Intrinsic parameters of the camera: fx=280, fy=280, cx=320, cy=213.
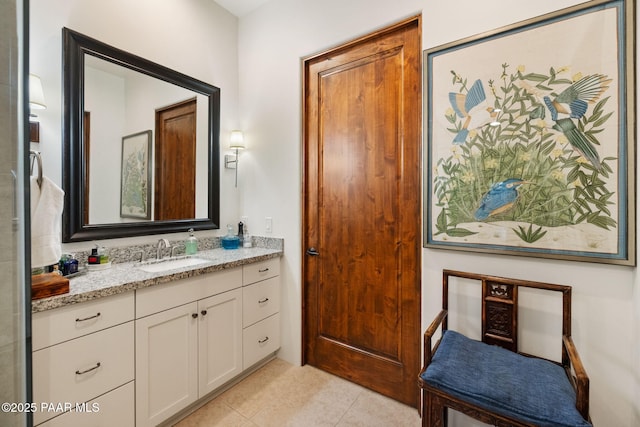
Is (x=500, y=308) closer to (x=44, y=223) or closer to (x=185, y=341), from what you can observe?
(x=185, y=341)

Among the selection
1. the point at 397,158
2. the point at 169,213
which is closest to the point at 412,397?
the point at 397,158

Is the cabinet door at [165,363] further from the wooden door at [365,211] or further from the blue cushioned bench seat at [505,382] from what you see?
the blue cushioned bench seat at [505,382]

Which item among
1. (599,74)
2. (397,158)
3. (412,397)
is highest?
(599,74)

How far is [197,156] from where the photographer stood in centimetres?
226

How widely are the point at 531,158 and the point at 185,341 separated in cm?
207

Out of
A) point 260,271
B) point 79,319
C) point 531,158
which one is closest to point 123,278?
point 79,319

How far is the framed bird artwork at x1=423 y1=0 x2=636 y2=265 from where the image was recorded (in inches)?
45.9

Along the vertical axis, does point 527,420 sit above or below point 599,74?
below

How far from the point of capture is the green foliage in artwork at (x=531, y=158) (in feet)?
3.97

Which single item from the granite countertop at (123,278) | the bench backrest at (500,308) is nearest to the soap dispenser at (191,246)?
the granite countertop at (123,278)

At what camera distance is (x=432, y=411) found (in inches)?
45.9

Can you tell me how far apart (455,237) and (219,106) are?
2.10 metres

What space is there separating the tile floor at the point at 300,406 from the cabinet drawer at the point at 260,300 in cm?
45

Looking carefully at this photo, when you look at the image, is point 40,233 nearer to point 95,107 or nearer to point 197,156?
point 95,107
